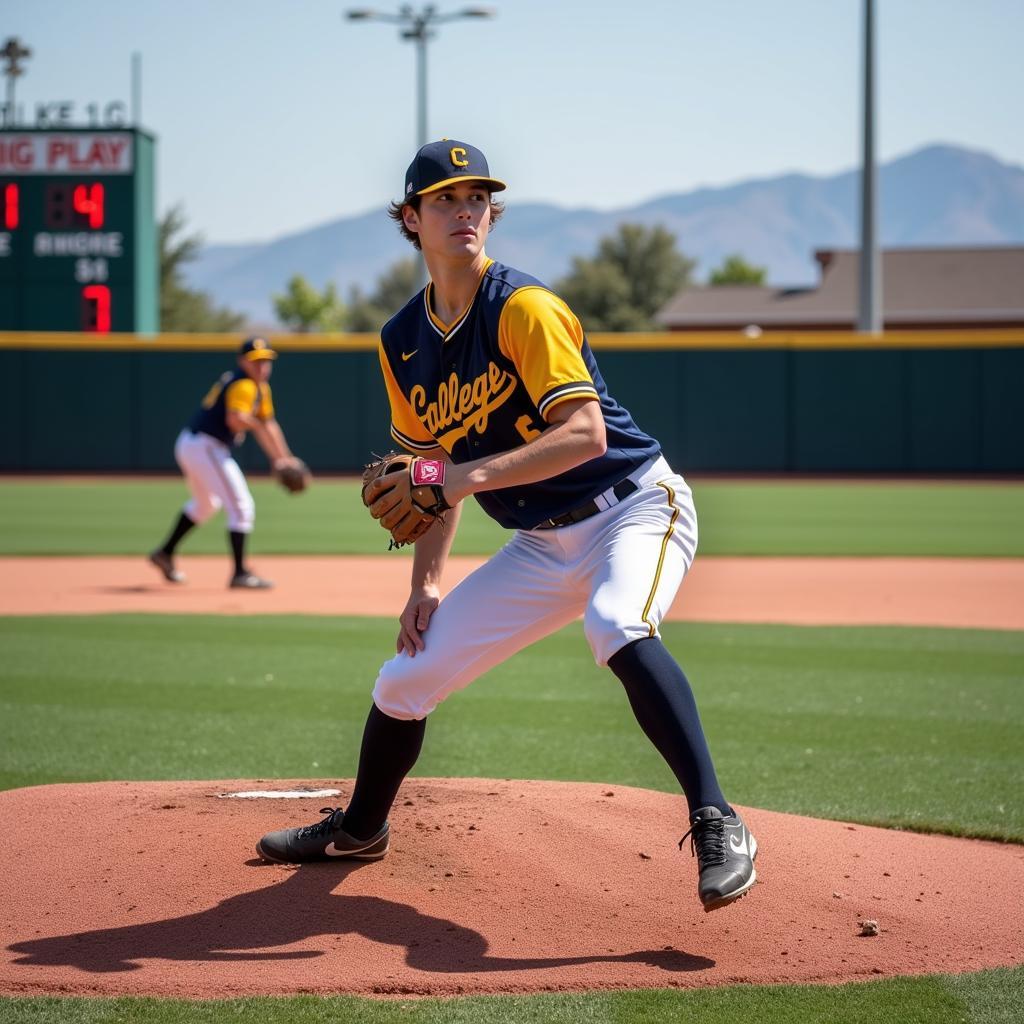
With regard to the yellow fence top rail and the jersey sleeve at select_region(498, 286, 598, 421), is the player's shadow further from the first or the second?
the yellow fence top rail

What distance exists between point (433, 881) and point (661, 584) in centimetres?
98

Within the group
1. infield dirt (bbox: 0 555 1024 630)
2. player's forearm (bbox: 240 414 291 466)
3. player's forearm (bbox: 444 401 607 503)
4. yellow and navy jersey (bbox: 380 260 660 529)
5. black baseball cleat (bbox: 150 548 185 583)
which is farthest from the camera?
black baseball cleat (bbox: 150 548 185 583)

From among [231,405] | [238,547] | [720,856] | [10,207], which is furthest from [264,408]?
[10,207]

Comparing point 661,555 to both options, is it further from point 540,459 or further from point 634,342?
point 634,342

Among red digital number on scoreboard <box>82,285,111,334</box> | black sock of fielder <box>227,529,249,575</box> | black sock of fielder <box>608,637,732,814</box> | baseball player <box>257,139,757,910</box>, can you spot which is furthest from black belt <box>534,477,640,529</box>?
red digital number on scoreboard <box>82,285,111,334</box>

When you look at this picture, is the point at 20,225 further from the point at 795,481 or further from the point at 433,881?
the point at 433,881

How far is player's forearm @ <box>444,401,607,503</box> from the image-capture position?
316cm

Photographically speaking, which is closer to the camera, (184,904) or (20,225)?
(184,904)

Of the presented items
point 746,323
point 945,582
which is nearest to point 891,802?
point 945,582

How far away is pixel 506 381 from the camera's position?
11.2ft

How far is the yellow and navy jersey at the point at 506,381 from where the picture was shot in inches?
129

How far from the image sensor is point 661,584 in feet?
11.0

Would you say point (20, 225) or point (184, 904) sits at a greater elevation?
point (20, 225)

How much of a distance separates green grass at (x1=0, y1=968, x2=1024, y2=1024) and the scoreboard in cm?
2134
